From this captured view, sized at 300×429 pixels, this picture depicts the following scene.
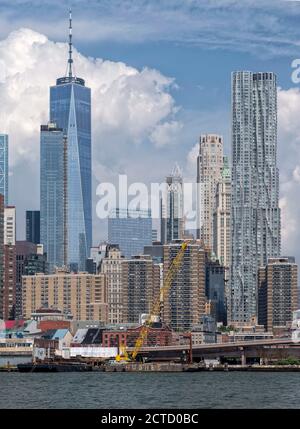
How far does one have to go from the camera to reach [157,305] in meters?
40.6

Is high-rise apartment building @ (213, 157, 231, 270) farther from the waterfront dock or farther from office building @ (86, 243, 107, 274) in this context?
the waterfront dock

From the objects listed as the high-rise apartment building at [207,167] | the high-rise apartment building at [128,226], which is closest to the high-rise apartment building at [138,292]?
the high-rise apartment building at [207,167]

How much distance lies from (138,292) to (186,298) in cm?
189

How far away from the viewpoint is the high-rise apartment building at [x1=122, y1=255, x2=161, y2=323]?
39719 mm

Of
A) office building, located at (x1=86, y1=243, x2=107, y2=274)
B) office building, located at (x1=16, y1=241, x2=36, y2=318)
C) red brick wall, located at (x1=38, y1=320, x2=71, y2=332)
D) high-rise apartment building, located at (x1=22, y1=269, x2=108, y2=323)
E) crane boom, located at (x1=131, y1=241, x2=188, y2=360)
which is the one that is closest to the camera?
office building, located at (x1=86, y1=243, x2=107, y2=274)

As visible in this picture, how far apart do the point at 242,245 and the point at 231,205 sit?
9.53 meters

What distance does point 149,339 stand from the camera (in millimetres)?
36469

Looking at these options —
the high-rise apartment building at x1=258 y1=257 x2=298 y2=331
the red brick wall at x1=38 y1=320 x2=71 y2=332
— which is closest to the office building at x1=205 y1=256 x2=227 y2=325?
the high-rise apartment building at x1=258 y1=257 x2=298 y2=331

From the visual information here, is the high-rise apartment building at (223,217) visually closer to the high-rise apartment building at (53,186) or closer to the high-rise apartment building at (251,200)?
the high-rise apartment building at (251,200)

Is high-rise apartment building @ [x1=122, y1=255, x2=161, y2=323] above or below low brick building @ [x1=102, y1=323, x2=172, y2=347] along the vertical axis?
above

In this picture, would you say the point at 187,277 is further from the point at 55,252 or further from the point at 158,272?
the point at 55,252

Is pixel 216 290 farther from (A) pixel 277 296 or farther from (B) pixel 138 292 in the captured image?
(B) pixel 138 292

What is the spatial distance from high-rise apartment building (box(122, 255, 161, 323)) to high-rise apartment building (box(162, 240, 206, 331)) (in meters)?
0.56
